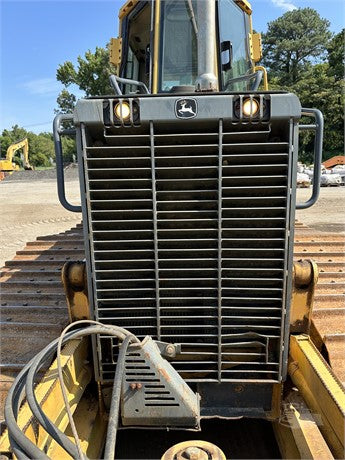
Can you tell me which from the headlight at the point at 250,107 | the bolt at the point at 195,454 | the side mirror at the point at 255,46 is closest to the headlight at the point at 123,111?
the headlight at the point at 250,107

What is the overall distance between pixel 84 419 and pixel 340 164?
1156 inches

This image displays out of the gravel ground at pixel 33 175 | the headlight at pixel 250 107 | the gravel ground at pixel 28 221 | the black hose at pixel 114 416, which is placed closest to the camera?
the black hose at pixel 114 416

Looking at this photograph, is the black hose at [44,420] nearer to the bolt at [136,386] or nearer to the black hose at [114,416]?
the black hose at [114,416]

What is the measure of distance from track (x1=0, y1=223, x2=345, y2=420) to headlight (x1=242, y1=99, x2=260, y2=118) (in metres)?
1.67

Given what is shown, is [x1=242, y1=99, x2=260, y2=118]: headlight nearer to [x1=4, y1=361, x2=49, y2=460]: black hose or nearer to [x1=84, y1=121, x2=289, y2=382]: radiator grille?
[x1=84, y1=121, x2=289, y2=382]: radiator grille

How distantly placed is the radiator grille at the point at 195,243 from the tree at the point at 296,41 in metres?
43.7

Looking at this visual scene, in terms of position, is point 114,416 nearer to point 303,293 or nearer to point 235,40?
point 303,293

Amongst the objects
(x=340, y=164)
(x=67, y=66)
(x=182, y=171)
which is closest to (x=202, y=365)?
(x=182, y=171)

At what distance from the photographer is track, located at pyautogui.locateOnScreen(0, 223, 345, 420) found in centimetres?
307

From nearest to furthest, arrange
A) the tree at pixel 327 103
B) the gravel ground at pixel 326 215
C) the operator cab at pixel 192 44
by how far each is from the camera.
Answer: the operator cab at pixel 192 44, the gravel ground at pixel 326 215, the tree at pixel 327 103

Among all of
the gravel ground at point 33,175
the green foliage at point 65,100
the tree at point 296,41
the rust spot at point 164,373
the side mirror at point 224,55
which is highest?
the tree at point 296,41

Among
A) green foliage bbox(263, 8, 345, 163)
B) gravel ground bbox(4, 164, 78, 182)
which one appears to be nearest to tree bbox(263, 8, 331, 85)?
green foliage bbox(263, 8, 345, 163)

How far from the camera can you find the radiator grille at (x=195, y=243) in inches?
85.3

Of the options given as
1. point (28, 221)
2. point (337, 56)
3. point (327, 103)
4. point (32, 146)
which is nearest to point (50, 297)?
point (28, 221)
